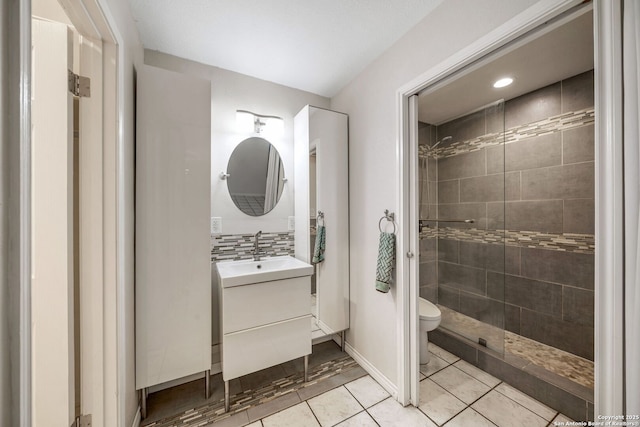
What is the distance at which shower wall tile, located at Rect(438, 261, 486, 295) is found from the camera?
2309mm

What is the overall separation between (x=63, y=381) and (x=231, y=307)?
0.73 m

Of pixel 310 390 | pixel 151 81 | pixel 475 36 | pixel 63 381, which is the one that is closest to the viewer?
pixel 63 381

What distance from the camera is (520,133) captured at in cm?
215

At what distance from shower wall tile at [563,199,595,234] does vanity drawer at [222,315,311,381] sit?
216cm

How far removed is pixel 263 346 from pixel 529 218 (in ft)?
7.94

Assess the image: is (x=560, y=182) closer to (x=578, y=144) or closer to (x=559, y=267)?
(x=578, y=144)

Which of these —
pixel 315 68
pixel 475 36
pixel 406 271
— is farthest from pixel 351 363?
pixel 315 68

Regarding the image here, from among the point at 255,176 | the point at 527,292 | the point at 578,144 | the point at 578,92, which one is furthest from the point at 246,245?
the point at 578,92

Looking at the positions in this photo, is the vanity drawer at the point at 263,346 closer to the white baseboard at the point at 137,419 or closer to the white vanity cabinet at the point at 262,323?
the white vanity cabinet at the point at 262,323

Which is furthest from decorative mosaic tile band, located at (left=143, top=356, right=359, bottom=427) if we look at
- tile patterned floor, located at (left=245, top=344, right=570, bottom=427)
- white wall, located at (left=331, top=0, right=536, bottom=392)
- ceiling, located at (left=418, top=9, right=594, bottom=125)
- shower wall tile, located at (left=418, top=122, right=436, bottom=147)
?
shower wall tile, located at (left=418, top=122, right=436, bottom=147)

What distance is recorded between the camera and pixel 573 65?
1.70 meters

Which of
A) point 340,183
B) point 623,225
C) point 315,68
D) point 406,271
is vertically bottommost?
point 406,271

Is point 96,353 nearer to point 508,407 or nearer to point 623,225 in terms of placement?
point 623,225

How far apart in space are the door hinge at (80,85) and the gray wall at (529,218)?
282 centimetres
